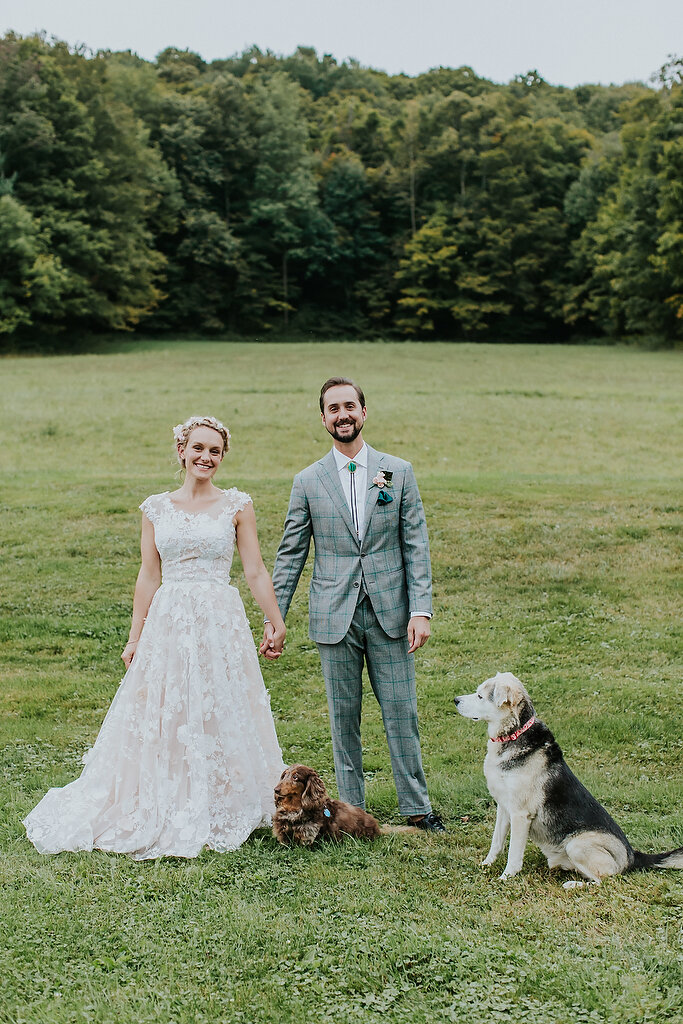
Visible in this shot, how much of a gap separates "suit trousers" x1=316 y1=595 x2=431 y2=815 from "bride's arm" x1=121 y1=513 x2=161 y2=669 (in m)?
1.09

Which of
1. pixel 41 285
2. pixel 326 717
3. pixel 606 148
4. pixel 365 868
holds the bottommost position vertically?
pixel 326 717

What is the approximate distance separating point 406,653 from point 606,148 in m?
65.3

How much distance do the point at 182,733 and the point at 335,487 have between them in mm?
1661

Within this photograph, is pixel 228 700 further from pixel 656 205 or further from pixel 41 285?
pixel 656 205

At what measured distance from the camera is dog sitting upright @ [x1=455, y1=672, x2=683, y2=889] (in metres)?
4.79

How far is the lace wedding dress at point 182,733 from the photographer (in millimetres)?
5328

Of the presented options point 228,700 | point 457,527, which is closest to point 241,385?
point 457,527

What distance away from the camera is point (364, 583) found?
5.32m

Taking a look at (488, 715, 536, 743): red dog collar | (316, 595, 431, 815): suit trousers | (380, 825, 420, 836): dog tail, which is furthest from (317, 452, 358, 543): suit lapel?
(380, 825, 420, 836): dog tail

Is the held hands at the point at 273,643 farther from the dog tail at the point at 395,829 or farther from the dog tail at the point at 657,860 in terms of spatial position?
the dog tail at the point at 657,860

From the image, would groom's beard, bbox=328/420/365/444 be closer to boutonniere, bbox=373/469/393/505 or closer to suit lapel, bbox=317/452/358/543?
suit lapel, bbox=317/452/358/543

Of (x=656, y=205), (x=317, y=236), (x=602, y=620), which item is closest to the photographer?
(x=602, y=620)

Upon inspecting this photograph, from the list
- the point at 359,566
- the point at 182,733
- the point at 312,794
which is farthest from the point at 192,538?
the point at 312,794

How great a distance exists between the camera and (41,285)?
4738 cm
